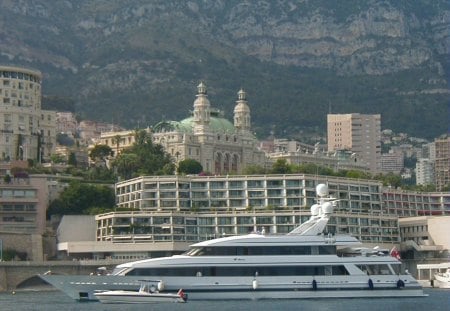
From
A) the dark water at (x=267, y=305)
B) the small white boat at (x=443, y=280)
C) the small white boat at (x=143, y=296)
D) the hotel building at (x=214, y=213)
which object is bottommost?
the dark water at (x=267, y=305)

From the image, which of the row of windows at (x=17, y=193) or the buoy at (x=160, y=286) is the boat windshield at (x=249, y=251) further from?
the row of windows at (x=17, y=193)

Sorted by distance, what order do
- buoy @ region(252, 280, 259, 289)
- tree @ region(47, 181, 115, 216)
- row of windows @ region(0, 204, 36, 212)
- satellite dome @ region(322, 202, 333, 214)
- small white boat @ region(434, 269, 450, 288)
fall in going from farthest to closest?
1. tree @ region(47, 181, 115, 216)
2. row of windows @ region(0, 204, 36, 212)
3. small white boat @ region(434, 269, 450, 288)
4. satellite dome @ region(322, 202, 333, 214)
5. buoy @ region(252, 280, 259, 289)

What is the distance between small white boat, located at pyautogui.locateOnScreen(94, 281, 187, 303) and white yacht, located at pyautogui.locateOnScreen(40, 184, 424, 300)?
65cm

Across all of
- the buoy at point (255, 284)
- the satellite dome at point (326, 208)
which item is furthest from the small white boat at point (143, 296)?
the satellite dome at point (326, 208)

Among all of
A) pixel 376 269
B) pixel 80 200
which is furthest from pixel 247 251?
pixel 80 200

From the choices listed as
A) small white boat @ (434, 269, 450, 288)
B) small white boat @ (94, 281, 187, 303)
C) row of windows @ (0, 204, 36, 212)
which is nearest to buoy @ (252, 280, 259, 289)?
small white boat @ (94, 281, 187, 303)

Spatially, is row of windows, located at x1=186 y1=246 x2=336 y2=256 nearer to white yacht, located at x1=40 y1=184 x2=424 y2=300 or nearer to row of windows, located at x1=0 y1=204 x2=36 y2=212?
white yacht, located at x1=40 y1=184 x2=424 y2=300

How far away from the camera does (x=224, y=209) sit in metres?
186

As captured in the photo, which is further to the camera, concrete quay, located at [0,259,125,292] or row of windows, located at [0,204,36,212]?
row of windows, located at [0,204,36,212]

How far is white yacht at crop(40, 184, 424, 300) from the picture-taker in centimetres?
11906

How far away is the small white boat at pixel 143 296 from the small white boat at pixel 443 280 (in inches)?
1860

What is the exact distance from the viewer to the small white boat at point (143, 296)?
117562 millimetres

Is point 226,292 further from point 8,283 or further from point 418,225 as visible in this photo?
point 418,225

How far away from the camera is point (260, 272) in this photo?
393 ft
